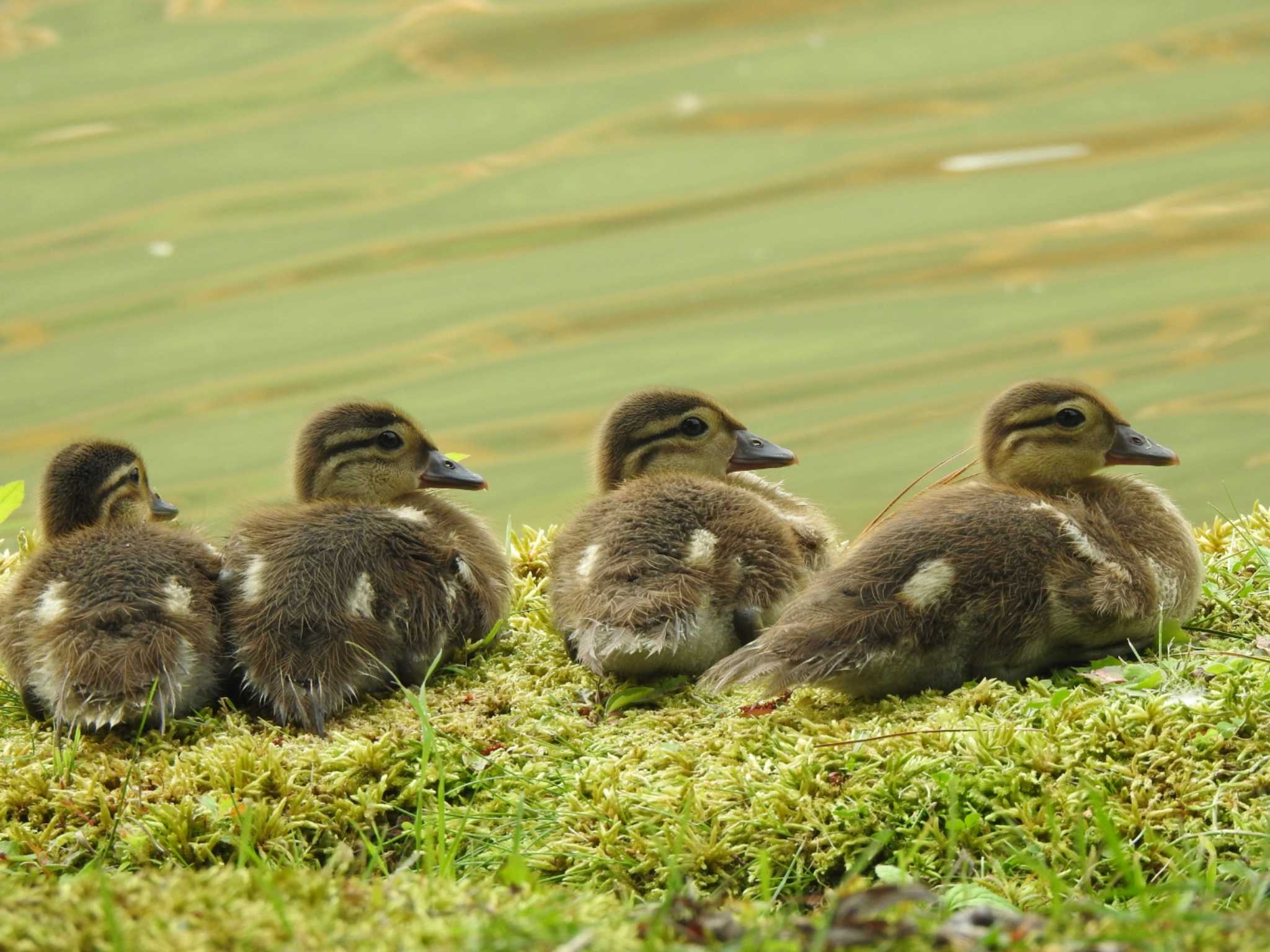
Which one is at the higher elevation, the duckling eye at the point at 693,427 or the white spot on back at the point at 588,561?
the duckling eye at the point at 693,427

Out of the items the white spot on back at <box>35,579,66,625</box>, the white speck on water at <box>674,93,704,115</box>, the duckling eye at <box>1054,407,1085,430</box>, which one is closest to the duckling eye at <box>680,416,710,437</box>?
the duckling eye at <box>1054,407,1085,430</box>

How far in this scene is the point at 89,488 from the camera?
4.73 metres

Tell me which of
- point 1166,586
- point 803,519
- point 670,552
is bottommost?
point 1166,586

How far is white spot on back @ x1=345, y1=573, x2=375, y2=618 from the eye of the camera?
4.40m

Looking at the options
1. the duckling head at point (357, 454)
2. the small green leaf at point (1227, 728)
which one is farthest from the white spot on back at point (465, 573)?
the small green leaf at point (1227, 728)

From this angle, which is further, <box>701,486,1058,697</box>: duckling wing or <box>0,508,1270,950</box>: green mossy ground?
<box>701,486,1058,697</box>: duckling wing

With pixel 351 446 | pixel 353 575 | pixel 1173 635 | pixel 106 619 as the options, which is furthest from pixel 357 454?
pixel 1173 635

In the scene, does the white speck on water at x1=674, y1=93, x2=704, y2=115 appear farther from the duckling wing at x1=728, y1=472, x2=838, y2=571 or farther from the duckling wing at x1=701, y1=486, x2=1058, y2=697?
the duckling wing at x1=701, y1=486, x2=1058, y2=697

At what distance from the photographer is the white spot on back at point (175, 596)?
14.1 feet

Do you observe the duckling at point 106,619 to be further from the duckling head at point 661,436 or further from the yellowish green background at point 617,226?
the yellowish green background at point 617,226

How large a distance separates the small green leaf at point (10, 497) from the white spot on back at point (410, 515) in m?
1.22

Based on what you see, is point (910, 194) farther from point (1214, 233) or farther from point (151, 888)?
Answer: point (151, 888)

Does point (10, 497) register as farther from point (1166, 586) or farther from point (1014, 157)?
point (1014, 157)

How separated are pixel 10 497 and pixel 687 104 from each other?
939cm
